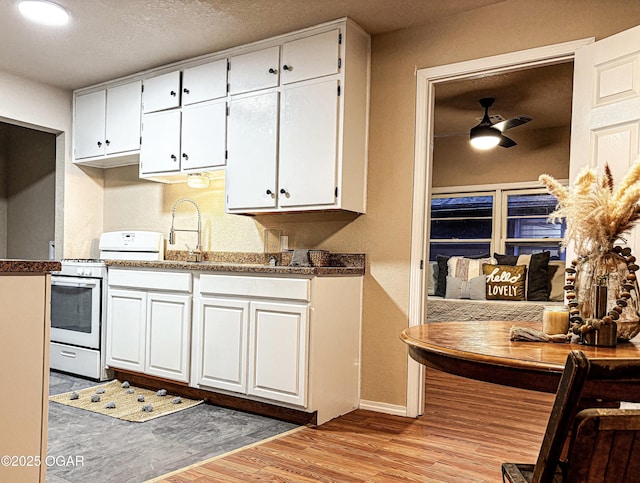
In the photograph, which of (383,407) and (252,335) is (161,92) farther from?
(383,407)

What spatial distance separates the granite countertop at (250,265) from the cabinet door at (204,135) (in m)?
0.73

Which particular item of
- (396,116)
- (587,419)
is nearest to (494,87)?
(396,116)

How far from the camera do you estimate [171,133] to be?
4.12m

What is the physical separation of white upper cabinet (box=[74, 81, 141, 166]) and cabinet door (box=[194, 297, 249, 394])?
67.7 inches

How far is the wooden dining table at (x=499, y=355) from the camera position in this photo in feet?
4.02

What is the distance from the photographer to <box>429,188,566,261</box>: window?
602cm

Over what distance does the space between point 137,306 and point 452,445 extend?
2.31 meters

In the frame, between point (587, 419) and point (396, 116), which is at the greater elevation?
point (396, 116)

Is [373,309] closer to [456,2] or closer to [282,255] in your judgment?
[282,255]

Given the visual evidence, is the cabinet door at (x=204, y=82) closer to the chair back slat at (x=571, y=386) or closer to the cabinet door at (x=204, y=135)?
the cabinet door at (x=204, y=135)

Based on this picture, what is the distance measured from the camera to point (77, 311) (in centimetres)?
421

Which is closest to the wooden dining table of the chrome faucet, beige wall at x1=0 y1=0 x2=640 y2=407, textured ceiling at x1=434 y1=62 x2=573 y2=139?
beige wall at x1=0 y1=0 x2=640 y2=407

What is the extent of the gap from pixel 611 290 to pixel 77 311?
381 cm

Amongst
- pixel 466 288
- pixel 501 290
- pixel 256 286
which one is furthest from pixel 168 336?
pixel 501 290
